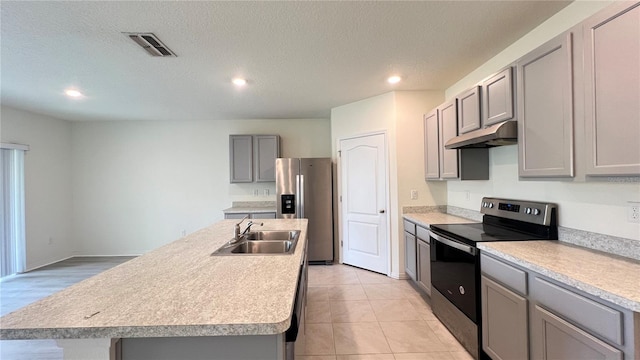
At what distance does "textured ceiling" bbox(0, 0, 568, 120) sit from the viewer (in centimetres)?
182

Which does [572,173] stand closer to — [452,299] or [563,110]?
[563,110]

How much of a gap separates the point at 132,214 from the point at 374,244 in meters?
4.51

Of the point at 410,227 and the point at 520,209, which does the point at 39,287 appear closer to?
the point at 410,227

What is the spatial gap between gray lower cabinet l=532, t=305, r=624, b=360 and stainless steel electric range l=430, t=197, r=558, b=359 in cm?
46

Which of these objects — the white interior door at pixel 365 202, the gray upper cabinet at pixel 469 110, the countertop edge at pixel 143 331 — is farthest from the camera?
the white interior door at pixel 365 202

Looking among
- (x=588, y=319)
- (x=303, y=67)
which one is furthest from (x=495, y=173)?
(x=303, y=67)

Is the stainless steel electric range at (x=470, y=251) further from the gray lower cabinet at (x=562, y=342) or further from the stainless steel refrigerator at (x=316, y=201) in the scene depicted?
the stainless steel refrigerator at (x=316, y=201)

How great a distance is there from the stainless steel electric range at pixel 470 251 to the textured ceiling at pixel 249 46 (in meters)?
1.48

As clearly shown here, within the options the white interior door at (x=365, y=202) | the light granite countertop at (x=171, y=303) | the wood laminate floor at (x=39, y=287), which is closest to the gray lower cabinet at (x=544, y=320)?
the light granite countertop at (x=171, y=303)

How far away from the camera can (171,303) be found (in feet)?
3.33

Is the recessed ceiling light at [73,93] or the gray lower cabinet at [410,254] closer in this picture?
the gray lower cabinet at [410,254]

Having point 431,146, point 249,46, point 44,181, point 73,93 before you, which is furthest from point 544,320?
point 44,181

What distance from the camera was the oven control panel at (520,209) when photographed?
1.93 m

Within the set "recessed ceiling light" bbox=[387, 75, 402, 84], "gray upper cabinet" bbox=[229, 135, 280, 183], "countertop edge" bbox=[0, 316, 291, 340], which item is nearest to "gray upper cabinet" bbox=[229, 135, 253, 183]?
"gray upper cabinet" bbox=[229, 135, 280, 183]
